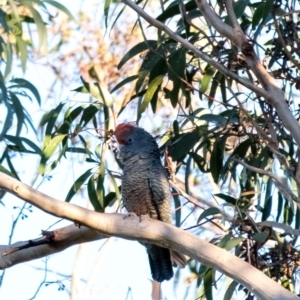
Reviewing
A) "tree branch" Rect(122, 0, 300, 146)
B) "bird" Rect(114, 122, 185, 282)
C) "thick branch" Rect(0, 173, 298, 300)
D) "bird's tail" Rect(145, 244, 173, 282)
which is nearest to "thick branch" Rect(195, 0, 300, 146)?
"tree branch" Rect(122, 0, 300, 146)

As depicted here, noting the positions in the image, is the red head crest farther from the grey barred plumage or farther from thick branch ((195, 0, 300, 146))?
thick branch ((195, 0, 300, 146))

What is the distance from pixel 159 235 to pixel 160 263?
2.25 ft

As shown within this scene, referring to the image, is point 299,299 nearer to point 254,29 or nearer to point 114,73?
point 254,29

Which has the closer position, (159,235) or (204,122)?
(159,235)

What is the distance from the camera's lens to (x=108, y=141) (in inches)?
120

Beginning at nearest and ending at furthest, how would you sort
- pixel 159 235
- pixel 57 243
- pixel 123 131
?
pixel 159 235
pixel 57 243
pixel 123 131

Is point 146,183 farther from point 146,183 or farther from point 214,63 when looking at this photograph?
point 214,63

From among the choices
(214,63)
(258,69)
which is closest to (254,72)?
(258,69)

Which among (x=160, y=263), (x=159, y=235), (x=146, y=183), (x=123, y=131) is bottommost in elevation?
(x=159, y=235)

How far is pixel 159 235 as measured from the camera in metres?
2.25

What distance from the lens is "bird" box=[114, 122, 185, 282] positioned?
2.93 metres

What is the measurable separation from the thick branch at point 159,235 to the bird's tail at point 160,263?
0.57 metres

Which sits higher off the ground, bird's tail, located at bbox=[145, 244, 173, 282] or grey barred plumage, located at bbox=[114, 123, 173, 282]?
grey barred plumage, located at bbox=[114, 123, 173, 282]

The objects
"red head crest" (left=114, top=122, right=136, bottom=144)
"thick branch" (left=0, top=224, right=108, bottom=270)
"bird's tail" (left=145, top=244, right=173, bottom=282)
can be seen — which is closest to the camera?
"thick branch" (left=0, top=224, right=108, bottom=270)
